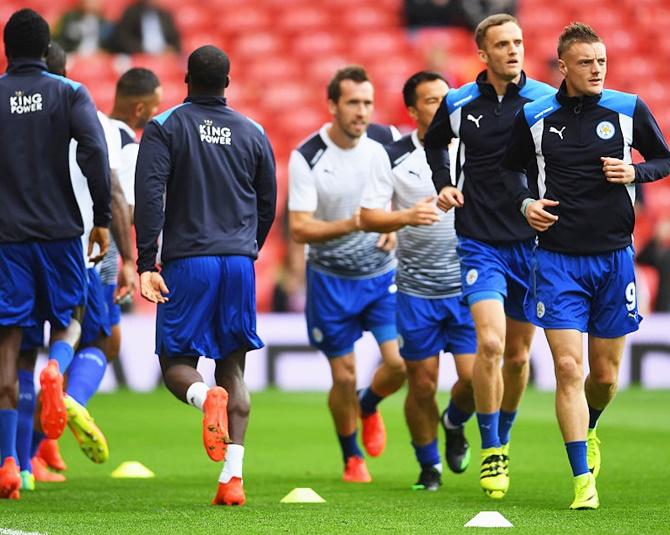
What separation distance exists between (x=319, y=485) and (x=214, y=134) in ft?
8.58

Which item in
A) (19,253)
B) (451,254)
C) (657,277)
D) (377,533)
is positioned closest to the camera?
(377,533)

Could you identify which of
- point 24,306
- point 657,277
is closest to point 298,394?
point 657,277

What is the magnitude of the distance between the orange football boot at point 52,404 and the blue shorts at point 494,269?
91.8 inches

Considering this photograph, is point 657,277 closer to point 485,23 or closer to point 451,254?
point 451,254

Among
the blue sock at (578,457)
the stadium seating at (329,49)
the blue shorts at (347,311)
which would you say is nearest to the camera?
the blue sock at (578,457)

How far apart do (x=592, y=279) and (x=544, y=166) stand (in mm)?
642

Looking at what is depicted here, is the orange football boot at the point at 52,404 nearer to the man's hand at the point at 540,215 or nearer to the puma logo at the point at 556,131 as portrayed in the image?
the man's hand at the point at 540,215

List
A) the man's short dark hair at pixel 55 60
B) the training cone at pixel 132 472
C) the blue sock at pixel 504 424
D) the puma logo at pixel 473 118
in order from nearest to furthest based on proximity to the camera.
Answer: the puma logo at pixel 473 118 → the blue sock at pixel 504 424 → the man's short dark hair at pixel 55 60 → the training cone at pixel 132 472

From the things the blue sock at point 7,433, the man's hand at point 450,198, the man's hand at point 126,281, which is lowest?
the blue sock at point 7,433

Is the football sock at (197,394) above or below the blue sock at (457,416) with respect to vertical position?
above

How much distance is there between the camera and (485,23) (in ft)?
28.4

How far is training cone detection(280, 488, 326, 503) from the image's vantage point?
26.7 ft

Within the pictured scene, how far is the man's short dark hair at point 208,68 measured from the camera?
798 centimetres

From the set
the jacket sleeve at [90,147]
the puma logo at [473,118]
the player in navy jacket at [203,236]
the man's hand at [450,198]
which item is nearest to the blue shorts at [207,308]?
the player in navy jacket at [203,236]
